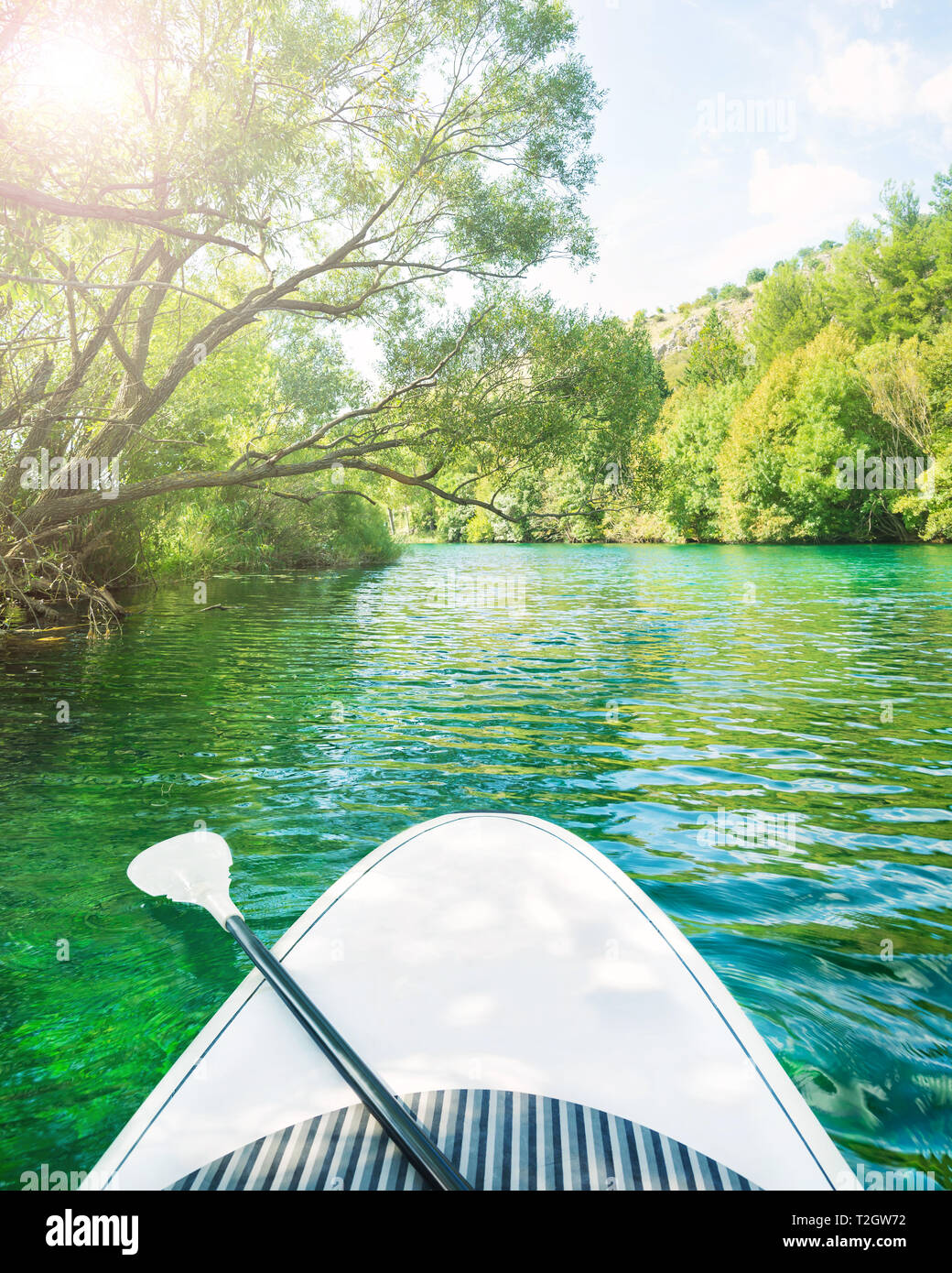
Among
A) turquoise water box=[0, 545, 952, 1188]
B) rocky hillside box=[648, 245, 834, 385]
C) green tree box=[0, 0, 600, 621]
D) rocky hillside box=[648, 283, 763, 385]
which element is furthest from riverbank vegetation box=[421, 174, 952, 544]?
rocky hillside box=[648, 245, 834, 385]

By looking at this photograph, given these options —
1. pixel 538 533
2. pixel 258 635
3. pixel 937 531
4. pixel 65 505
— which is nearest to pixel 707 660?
pixel 258 635

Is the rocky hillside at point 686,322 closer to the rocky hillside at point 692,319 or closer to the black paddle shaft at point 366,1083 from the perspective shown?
the rocky hillside at point 692,319

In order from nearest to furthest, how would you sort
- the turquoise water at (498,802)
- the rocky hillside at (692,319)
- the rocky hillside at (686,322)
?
the turquoise water at (498,802)
the rocky hillside at (686,322)
the rocky hillside at (692,319)

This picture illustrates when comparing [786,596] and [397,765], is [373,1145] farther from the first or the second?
[786,596]

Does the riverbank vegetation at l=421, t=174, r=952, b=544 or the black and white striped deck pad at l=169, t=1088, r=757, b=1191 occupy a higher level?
the riverbank vegetation at l=421, t=174, r=952, b=544

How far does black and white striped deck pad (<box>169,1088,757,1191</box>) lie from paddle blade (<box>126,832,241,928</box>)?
1.57 m

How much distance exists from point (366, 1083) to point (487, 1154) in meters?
0.36

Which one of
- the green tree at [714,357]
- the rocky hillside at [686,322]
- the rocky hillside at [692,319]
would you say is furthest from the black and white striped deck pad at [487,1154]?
the rocky hillside at [692,319]

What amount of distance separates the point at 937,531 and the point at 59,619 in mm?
43236

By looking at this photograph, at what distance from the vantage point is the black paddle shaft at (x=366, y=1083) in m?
1.63

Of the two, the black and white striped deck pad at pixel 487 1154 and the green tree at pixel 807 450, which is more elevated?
the green tree at pixel 807 450

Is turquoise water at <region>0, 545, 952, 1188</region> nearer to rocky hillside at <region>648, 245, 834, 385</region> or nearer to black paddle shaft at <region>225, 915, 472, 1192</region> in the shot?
black paddle shaft at <region>225, 915, 472, 1192</region>

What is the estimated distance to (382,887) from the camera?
3.06 metres

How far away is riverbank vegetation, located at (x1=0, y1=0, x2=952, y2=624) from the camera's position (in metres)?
6.05
